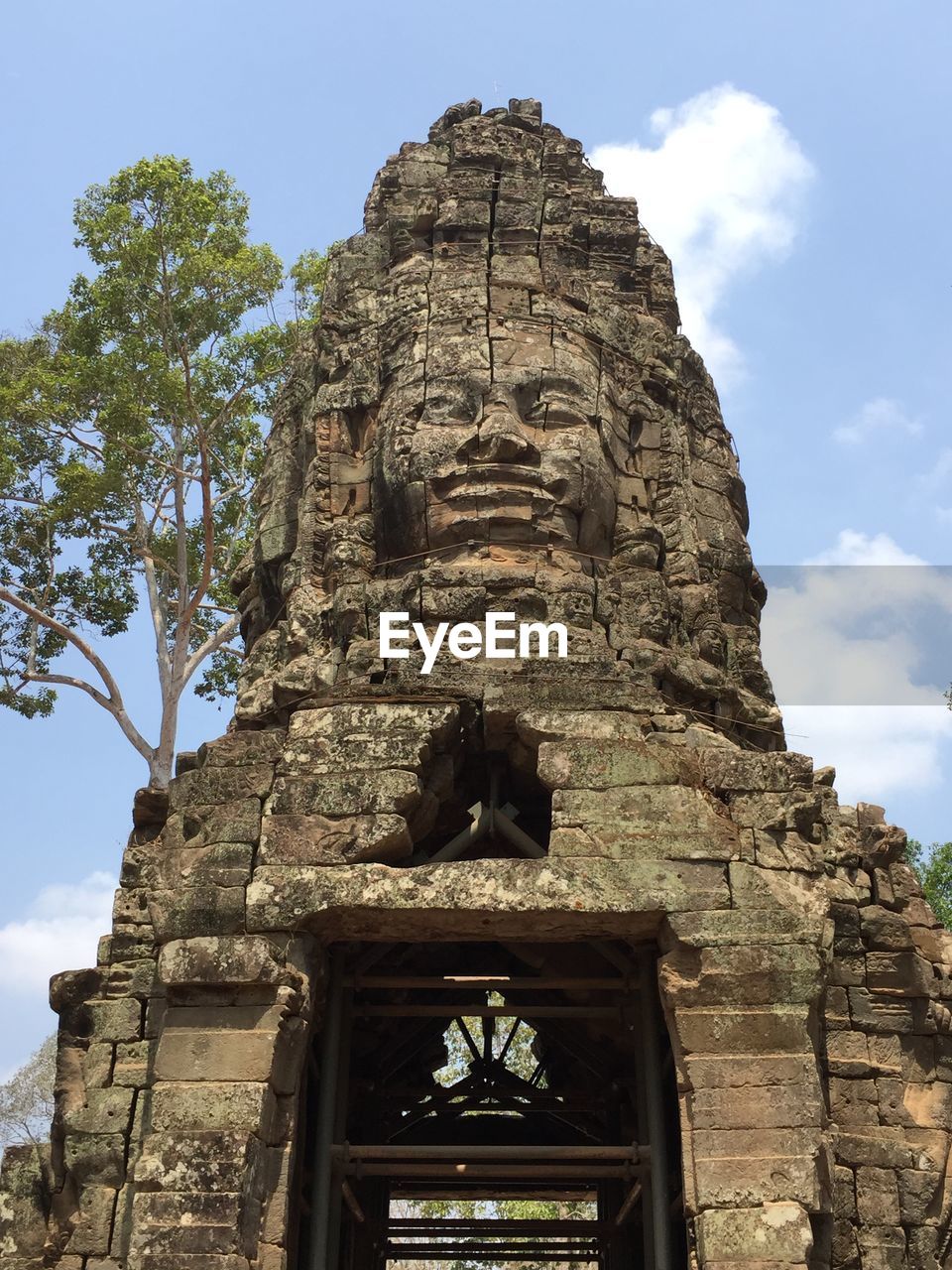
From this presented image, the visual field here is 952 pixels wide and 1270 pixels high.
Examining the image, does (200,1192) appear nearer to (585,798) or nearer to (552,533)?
(585,798)

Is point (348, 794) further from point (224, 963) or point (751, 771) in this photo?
point (751, 771)

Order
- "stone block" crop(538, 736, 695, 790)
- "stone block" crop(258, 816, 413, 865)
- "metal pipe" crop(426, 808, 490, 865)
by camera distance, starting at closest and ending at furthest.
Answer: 1. "stone block" crop(258, 816, 413, 865)
2. "stone block" crop(538, 736, 695, 790)
3. "metal pipe" crop(426, 808, 490, 865)

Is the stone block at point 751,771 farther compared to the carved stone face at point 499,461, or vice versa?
the carved stone face at point 499,461

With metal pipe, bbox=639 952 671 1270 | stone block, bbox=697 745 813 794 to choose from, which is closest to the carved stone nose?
stone block, bbox=697 745 813 794

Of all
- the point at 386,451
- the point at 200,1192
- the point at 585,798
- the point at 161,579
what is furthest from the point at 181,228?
the point at 200,1192

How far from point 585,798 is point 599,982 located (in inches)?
57.4

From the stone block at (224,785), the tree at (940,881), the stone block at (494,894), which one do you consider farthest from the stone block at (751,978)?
the tree at (940,881)

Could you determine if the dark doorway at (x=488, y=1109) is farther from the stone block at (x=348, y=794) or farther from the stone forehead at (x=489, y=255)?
the stone forehead at (x=489, y=255)

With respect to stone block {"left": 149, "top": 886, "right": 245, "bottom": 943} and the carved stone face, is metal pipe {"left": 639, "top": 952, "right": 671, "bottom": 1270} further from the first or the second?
the carved stone face

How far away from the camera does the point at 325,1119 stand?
29.5 feet

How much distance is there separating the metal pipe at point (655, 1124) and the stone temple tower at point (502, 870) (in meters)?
0.03

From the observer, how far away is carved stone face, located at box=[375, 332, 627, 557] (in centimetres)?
1098

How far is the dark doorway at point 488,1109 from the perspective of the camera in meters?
9.02

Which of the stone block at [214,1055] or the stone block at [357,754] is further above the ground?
the stone block at [357,754]
